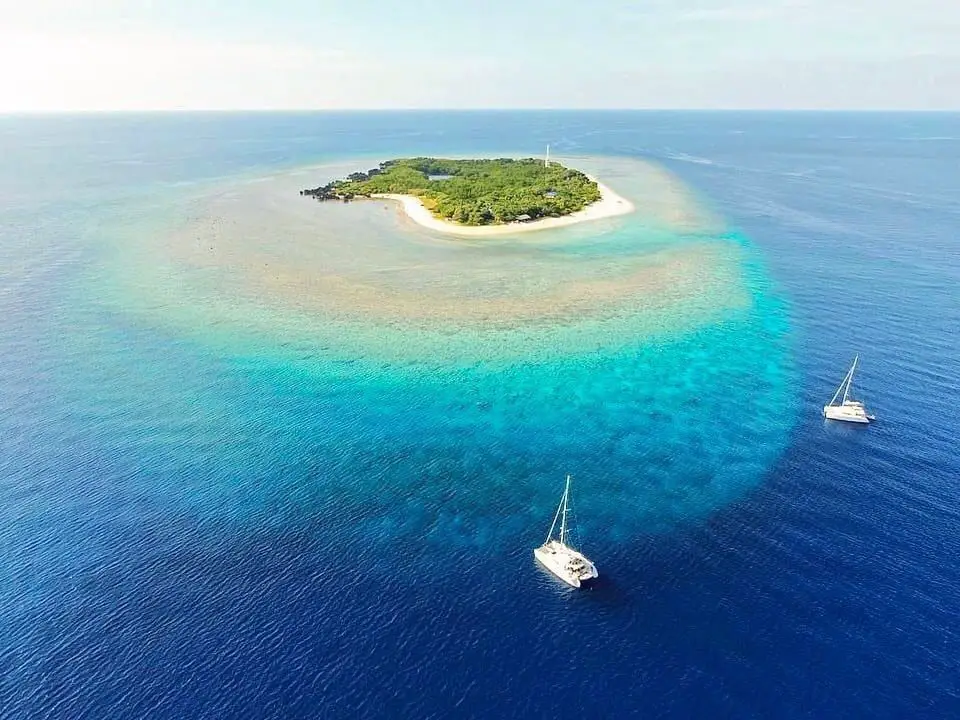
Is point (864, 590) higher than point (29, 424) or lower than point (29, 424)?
lower

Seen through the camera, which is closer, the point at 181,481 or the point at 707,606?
the point at 707,606

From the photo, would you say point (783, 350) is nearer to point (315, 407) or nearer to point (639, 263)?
point (639, 263)

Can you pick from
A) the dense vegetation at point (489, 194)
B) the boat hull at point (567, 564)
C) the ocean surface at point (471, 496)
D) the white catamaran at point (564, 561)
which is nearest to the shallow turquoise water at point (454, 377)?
the ocean surface at point (471, 496)

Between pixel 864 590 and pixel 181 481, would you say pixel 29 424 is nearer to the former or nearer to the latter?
pixel 181 481

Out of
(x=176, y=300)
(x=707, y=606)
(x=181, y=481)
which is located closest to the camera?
(x=707, y=606)

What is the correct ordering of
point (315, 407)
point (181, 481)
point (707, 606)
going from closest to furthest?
point (707, 606), point (181, 481), point (315, 407)

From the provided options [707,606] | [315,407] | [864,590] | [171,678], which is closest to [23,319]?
[315,407]
